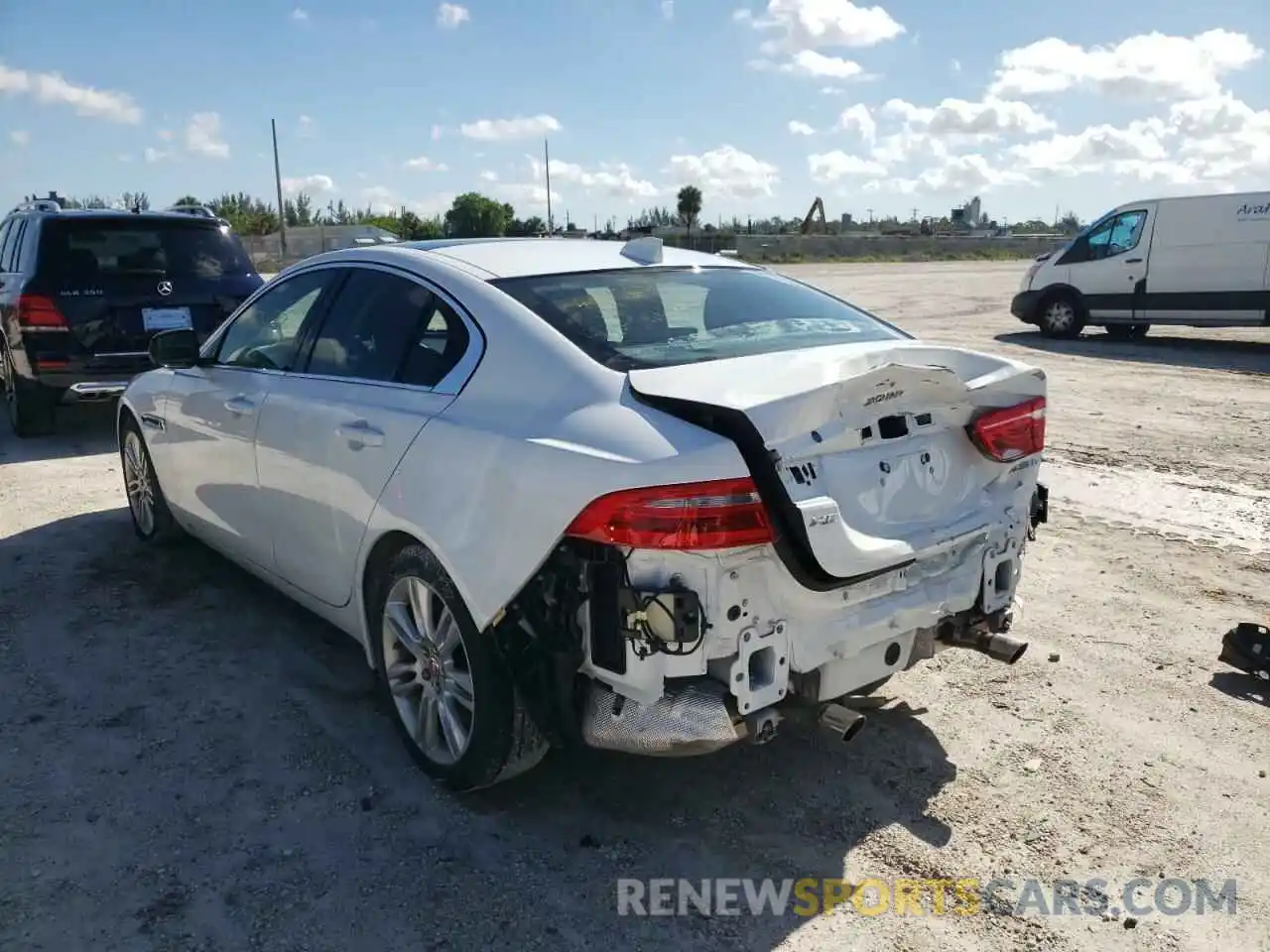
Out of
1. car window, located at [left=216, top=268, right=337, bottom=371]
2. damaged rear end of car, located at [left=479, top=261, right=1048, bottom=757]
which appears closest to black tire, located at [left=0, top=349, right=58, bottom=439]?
car window, located at [left=216, top=268, right=337, bottom=371]

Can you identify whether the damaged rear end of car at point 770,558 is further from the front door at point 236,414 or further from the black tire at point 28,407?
the black tire at point 28,407

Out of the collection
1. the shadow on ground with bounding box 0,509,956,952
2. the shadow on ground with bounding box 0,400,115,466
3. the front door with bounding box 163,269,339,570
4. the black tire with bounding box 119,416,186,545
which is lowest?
the shadow on ground with bounding box 0,400,115,466

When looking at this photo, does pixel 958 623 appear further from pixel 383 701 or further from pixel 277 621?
pixel 277 621

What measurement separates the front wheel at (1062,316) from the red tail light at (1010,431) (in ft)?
45.4

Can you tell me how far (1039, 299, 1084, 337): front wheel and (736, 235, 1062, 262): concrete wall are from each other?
112 feet

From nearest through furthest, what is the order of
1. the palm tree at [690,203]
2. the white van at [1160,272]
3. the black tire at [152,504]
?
the black tire at [152,504], the white van at [1160,272], the palm tree at [690,203]

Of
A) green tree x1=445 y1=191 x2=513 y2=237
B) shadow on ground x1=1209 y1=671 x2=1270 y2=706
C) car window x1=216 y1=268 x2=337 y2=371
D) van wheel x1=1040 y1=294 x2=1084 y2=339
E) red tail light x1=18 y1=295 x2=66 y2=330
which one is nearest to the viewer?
shadow on ground x1=1209 y1=671 x2=1270 y2=706

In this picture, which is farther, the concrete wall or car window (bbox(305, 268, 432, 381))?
the concrete wall

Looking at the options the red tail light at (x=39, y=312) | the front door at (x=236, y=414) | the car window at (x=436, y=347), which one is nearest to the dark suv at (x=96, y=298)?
the red tail light at (x=39, y=312)

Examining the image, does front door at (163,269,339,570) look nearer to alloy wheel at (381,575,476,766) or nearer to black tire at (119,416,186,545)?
black tire at (119,416,186,545)

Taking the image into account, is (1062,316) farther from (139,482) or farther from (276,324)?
(276,324)

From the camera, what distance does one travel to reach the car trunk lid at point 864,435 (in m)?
2.65

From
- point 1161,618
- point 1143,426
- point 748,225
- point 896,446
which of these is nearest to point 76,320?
point 896,446

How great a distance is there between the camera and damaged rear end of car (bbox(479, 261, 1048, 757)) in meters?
2.59
